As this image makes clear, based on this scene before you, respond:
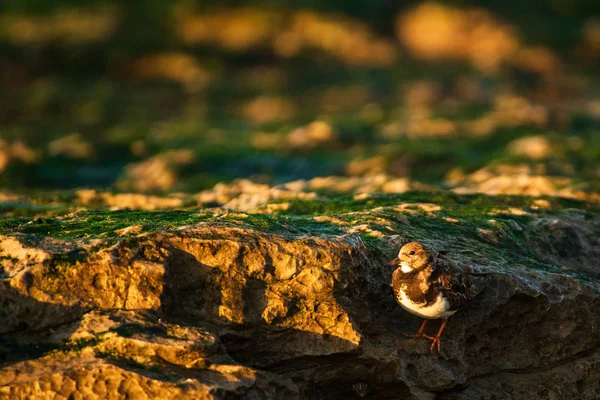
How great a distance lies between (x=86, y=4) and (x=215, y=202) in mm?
32312

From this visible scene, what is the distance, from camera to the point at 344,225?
12.1 metres

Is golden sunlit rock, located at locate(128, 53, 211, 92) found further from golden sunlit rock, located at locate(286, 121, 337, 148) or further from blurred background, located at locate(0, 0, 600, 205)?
golden sunlit rock, located at locate(286, 121, 337, 148)

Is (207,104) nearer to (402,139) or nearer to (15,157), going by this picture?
(402,139)

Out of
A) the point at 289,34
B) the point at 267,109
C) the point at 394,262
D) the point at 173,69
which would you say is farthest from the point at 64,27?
the point at 394,262

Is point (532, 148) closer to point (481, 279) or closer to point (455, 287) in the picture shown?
point (481, 279)

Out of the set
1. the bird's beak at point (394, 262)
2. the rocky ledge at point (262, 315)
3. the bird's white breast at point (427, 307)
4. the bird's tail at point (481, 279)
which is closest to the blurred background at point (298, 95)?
the rocky ledge at point (262, 315)

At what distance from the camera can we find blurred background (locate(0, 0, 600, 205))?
24.9 meters

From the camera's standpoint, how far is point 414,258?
10188 millimetres

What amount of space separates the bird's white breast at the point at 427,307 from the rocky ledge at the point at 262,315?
17.6 inches

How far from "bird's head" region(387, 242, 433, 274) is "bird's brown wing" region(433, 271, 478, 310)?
25cm

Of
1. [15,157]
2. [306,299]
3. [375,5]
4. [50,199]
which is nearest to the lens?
[306,299]

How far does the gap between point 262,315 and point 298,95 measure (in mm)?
30516

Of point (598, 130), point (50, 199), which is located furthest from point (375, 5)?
point (50, 199)

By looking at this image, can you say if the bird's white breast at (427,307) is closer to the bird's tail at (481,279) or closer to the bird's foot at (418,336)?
the bird's foot at (418,336)
